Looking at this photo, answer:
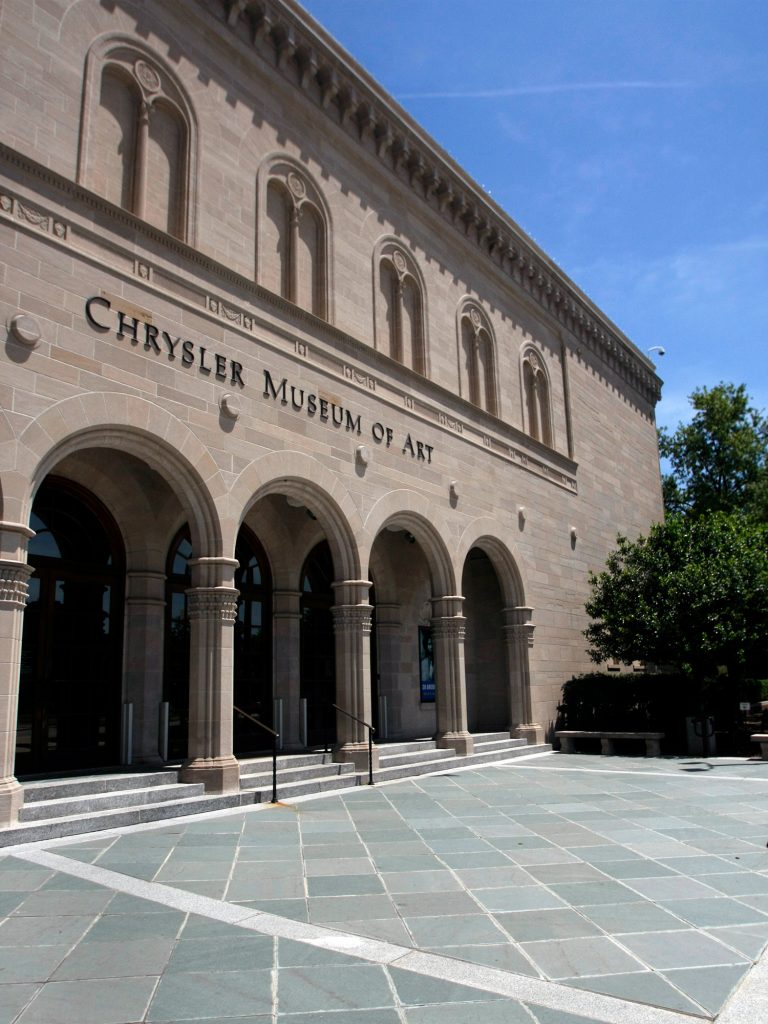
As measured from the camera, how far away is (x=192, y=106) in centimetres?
1207

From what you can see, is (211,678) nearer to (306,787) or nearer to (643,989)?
(306,787)

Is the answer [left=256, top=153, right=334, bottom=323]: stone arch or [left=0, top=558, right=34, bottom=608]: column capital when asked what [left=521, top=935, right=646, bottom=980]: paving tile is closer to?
[left=0, top=558, right=34, bottom=608]: column capital

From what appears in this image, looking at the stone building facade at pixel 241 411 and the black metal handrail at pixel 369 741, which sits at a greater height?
the stone building facade at pixel 241 411

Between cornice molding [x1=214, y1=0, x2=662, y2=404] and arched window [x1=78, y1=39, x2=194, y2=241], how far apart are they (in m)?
2.07

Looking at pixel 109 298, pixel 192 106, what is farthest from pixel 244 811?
pixel 192 106

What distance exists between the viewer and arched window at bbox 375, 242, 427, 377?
1566cm

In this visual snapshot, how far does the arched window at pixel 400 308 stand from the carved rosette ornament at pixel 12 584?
28.1ft

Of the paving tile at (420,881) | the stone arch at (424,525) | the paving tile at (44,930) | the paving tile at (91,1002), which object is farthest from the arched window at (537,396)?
the paving tile at (91,1002)

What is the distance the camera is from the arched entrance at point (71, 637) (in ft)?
36.2

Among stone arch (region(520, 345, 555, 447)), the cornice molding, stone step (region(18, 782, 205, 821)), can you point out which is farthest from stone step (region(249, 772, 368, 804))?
the cornice molding

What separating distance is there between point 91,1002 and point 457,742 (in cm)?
1196

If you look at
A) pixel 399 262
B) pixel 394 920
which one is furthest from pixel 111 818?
pixel 399 262

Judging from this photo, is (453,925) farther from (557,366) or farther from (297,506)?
(557,366)

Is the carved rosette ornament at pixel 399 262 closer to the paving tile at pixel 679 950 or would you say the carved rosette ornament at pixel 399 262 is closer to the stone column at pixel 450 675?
the stone column at pixel 450 675
